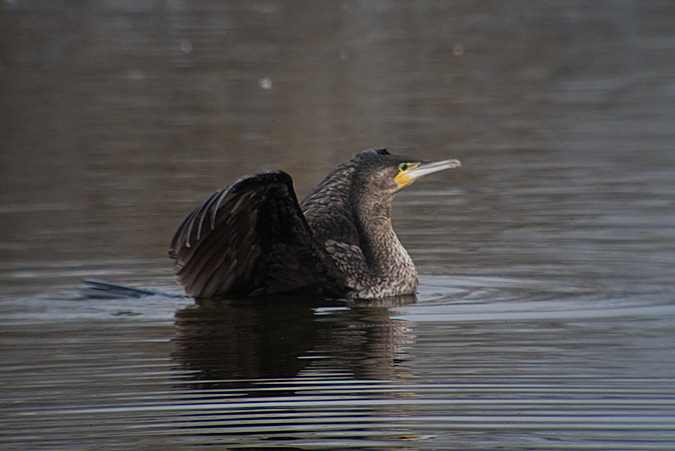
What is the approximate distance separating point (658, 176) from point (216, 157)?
201 inches

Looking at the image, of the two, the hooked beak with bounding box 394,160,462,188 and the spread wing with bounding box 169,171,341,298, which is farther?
the hooked beak with bounding box 394,160,462,188

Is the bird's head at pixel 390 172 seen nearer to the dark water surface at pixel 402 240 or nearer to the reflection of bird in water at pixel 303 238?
the reflection of bird in water at pixel 303 238

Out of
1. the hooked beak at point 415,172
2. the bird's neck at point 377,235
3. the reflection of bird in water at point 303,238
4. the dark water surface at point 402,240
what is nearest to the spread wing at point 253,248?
the reflection of bird in water at point 303,238

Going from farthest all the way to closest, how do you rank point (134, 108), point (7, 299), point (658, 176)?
point (134, 108)
point (658, 176)
point (7, 299)

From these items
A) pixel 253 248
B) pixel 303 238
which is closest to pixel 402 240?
pixel 303 238

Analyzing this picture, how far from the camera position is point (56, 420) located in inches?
217

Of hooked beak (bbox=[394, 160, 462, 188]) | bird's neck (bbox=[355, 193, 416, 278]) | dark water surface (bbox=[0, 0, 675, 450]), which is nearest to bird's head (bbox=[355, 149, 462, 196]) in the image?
hooked beak (bbox=[394, 160, 462, 188])

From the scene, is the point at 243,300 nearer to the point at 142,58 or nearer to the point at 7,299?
the point at 7,299

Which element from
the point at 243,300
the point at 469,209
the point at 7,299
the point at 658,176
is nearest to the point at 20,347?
the point at 7,299

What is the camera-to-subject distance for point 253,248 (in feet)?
26.5

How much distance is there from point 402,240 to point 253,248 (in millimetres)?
2098

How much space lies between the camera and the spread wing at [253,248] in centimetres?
759

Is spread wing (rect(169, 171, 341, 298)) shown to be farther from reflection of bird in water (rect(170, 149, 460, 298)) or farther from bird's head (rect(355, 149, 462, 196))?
bird's head (rect(355, 149, 462, 196))

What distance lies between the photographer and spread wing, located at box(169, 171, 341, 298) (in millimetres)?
7594
